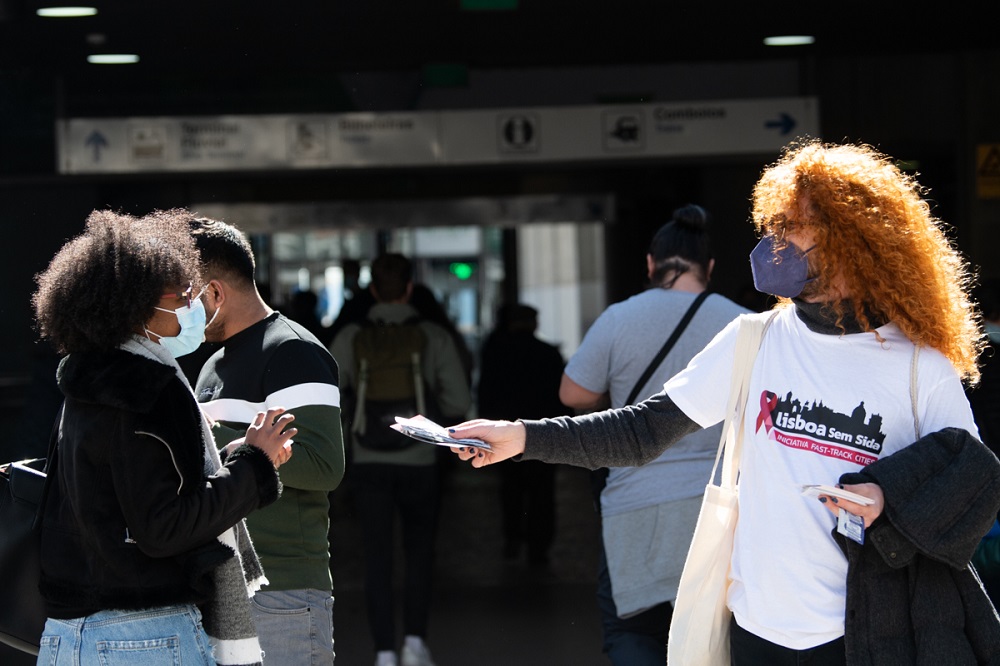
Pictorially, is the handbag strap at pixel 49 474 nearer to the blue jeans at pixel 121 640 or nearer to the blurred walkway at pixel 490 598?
the blue jeans at pixel 121 640

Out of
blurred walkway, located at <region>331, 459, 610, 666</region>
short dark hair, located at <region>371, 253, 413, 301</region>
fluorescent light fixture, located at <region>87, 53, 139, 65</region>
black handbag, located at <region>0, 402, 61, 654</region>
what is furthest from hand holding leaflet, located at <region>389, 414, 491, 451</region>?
fluorescent light fixture, located at <region>87, 53, 139, 65</region>

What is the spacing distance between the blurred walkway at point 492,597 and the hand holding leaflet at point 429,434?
3.58 m

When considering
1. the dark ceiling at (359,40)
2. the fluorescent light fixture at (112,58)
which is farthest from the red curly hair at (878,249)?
the fluorescent light fixture at (112,58)

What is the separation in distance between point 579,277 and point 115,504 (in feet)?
41.8

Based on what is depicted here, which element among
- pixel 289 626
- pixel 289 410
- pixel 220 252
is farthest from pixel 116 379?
pixel 289 626

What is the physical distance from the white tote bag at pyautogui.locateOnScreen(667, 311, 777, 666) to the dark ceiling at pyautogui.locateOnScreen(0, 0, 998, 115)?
397 cm

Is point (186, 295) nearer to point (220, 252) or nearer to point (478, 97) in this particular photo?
point (220, 252)

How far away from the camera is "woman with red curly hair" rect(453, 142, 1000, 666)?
7.10 feet

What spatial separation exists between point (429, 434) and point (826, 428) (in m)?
0.77

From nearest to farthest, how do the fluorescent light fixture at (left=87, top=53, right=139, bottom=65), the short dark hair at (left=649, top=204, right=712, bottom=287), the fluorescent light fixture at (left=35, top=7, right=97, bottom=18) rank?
the short dark hair at (left=649, top=204, right=712, bottom=287)
the fluorescent light fixture at (left=35, top=7, right=97, bottom=18)
the fluorescent light fixture at (left=87, top=53, right=139, bottom=65)

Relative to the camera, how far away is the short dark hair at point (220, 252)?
3023 mm

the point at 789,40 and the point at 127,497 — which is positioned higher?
the point at 789,40

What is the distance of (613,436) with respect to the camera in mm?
2578

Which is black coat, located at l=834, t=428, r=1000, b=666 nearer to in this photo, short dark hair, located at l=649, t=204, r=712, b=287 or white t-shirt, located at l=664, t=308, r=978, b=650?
white t-shirt, located at l=664, t=308, r=978, b=650
